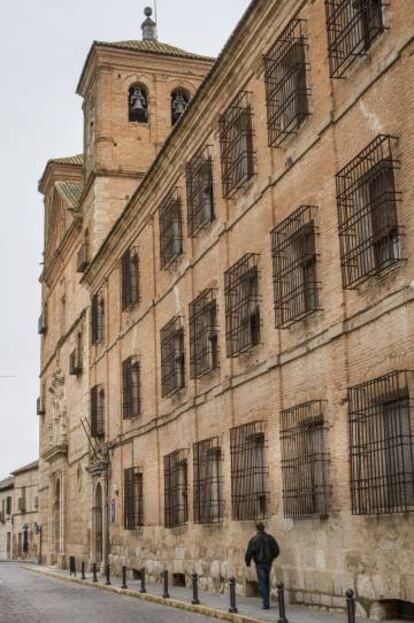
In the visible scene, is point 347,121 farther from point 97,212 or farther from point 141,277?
point 97,212

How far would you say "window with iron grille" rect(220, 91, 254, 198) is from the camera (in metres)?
19.2

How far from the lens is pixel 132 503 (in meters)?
27.2

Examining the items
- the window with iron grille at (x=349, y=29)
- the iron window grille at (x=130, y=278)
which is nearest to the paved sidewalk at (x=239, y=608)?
the window with iron grille at (x=349, y=29)

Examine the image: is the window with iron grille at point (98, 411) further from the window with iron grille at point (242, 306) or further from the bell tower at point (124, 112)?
the window with iron grille at point (242, 306)

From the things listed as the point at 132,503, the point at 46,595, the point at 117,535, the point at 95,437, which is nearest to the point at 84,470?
the point at 95,437

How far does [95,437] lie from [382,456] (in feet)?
67.0

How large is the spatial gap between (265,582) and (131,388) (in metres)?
12.9

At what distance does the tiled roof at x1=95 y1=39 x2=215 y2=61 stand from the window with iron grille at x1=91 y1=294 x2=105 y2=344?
954 centimetres

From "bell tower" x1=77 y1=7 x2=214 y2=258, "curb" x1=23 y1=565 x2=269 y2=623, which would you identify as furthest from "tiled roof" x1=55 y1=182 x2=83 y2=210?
"curb" x1=23 y1=565 x2=269 y2=623

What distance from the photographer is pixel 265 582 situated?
51.5ft

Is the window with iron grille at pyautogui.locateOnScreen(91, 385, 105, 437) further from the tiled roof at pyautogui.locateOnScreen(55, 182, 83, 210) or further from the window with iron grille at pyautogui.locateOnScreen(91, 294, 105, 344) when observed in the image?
the tiled roof at pyautogui.locateOnScreen(55, 182, 83, 210)

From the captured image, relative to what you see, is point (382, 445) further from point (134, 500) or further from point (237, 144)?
point (134, 500)

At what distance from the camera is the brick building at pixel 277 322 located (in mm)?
13492

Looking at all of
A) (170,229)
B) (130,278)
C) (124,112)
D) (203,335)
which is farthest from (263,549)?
(124,112)
